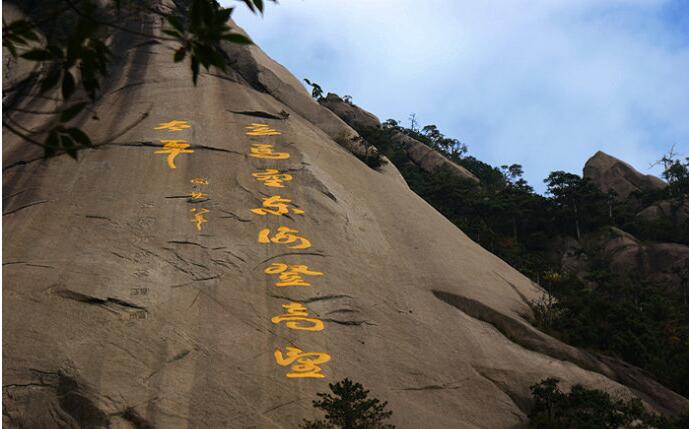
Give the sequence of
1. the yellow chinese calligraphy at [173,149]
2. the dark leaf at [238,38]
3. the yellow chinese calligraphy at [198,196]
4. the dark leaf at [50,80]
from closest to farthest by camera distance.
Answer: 1. the dark leaf at [238,38]
2. the dark leaf at [50,80]
3. the yellow chinese calligraphy at [198,196]
4. the yellow chinese calligraphy at [173,149]

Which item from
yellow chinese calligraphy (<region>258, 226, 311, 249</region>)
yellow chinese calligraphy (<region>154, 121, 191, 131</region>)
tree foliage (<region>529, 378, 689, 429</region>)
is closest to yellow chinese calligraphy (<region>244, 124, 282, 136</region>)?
yellow chinese calligraphy (<region>154, 121, 191, 131</region>)

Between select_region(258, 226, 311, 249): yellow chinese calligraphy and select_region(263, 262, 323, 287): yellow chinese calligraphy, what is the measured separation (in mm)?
535

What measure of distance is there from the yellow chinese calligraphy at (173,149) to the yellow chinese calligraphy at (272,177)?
152cm

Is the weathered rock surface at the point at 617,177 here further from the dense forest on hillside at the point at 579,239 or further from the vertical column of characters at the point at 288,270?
the vertical column of characters at the point at 288,270

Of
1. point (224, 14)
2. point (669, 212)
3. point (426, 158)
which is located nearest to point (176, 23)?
point (224, 14)

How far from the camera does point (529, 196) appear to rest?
29188mm

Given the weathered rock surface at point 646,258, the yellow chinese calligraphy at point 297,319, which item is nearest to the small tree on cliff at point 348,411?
the yellow chinese calligraphy at point 297,319

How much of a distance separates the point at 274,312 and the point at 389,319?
1864 mm

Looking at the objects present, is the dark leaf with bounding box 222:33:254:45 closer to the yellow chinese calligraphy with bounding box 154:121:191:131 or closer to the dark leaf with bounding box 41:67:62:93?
the dark leaf with bounding box 41:67:62:93

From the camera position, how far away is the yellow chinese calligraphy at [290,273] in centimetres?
1197

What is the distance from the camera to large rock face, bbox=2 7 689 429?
9758 mm

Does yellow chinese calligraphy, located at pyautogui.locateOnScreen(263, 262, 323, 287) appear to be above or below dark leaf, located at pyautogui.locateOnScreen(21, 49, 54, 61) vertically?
below

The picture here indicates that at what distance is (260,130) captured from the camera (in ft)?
54.1

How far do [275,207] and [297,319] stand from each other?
2846mm
